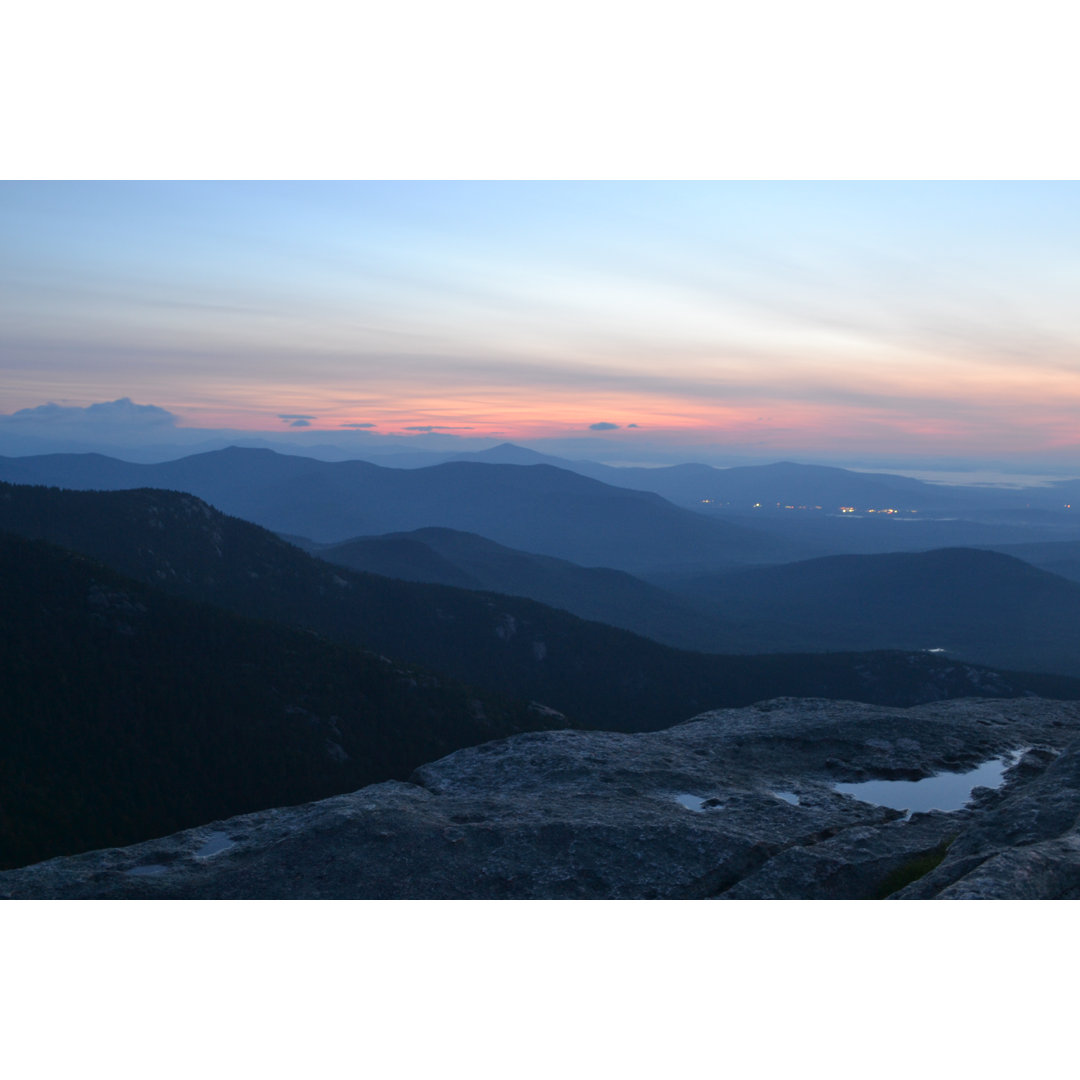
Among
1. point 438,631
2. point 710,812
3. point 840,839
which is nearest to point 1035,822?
point 840,839

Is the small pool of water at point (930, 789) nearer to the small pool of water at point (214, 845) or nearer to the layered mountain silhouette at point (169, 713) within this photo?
the small pool of water at point (214, 845)

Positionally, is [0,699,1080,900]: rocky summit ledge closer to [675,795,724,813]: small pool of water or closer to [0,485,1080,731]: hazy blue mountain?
[675,795,724,813]: small pool of water

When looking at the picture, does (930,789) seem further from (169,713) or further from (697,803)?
(169,713)

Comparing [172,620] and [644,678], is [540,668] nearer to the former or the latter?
[644,678]

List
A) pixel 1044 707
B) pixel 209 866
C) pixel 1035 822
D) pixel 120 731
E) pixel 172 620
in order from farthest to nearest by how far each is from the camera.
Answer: pixel 172 620, pixel 120 731, pixel 1044 707, pixel 209 866, pixel 1035 822

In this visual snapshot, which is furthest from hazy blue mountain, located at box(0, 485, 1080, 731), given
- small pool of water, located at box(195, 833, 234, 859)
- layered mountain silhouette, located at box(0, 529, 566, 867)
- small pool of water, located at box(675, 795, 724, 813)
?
small pool of water, located at box(195, 833, 234, 859)

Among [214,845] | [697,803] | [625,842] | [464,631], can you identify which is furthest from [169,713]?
[464,631]
